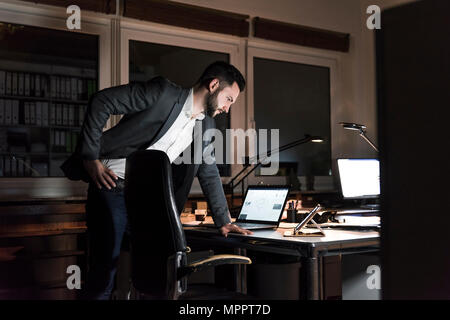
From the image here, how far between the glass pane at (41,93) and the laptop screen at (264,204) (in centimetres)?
148

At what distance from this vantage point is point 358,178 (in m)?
3.44

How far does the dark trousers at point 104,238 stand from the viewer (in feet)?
7.48

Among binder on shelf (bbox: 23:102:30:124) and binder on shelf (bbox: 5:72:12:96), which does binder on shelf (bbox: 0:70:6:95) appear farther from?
binder on shelf (bbox: 23:102:30:124)

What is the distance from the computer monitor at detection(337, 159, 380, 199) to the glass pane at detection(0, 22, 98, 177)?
71.9 inches

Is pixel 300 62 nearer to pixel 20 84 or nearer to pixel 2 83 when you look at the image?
pixel 20 84

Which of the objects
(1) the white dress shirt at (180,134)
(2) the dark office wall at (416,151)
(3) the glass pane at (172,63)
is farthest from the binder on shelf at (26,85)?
(2) the dark office wall at (416,151)

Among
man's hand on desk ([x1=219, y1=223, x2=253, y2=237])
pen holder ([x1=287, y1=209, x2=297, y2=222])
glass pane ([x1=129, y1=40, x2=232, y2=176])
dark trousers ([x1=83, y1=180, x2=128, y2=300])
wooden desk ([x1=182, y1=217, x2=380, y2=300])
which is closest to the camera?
wooden desk ([x1=182, y1=217, x2=380, y2=300])

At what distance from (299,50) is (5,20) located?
2.53 meters

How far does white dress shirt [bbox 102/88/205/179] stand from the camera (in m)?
2.54

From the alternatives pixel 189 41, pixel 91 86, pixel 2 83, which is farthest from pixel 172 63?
pixel 2 83

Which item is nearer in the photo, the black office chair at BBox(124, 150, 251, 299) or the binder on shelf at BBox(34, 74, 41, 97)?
the black office chair at BBox(124, 150, 251, 299)

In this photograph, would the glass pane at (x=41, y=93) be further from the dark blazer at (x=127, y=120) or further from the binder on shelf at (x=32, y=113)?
the dark blazer at (x=127, y=120)

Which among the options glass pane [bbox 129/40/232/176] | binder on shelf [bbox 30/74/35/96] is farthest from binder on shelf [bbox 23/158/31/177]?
glass pane [bbox 129/40/232/176]

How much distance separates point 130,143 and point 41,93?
1430mm
